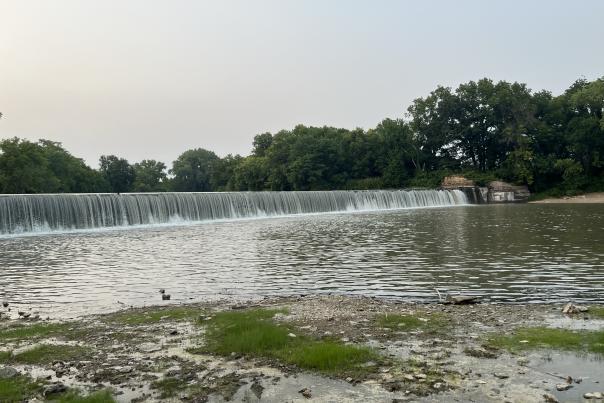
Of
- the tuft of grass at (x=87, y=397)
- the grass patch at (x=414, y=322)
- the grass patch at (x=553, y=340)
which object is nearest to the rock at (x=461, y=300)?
the grass patch at (x=414, y=322)

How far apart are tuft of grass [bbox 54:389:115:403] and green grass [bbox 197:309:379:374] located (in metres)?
1.70

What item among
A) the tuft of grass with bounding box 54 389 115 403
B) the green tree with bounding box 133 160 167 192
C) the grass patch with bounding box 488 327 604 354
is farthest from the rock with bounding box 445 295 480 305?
the green tree with bounding box 133 160 167 192

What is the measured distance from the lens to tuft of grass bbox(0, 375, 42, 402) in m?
5.35

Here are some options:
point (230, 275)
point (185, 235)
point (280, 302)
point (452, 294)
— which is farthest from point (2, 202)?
point (452, 294)

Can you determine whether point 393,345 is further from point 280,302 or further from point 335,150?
point 335,150

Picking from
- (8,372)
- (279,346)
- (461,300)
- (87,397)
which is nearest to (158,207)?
(461,300)

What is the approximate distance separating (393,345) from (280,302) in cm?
380

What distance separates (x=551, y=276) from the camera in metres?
12.3

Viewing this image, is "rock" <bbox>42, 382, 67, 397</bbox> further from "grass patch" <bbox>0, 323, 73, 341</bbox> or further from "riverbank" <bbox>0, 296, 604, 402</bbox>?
"grass patch" <bbox>0, 323, 73, 341</bbox>

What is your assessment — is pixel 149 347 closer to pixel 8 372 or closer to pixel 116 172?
pixel 8 372

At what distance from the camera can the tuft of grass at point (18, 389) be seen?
5352mm

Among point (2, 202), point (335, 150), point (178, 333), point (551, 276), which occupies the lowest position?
point (551, 276)

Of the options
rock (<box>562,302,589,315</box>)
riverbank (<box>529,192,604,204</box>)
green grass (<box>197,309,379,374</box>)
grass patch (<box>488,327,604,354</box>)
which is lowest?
riverbank (<box>529,192,604,204</box>)

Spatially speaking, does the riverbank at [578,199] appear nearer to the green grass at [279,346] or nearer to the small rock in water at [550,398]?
the green grass at [279,346]
